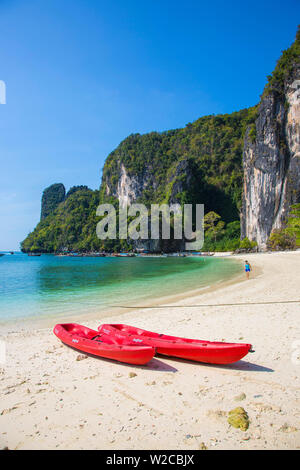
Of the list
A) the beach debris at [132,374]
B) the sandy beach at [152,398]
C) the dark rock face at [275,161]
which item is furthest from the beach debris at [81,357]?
the dark rock face at [275,161]

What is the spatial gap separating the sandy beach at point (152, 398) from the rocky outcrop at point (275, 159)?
1837 inches

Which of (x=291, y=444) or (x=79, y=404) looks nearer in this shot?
(x=291, y=444)

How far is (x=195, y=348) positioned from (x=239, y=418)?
151 cm

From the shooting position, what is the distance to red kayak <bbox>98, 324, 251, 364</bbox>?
13.0 ft

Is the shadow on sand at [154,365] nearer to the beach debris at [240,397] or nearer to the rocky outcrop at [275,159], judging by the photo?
the beach debris at [240,397]

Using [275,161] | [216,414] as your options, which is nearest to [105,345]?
[216,414]

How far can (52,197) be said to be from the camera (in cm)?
18688

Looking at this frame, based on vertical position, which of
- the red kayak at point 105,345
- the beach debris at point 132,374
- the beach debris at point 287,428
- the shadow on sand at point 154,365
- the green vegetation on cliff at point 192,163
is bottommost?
the shadow on sand at point 154,365

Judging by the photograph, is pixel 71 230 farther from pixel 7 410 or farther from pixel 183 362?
pixel 7 410

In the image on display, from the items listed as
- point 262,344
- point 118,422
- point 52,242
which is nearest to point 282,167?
point 262,344

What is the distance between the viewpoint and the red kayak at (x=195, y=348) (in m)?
3.97

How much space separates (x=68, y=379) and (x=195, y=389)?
1992 mm
